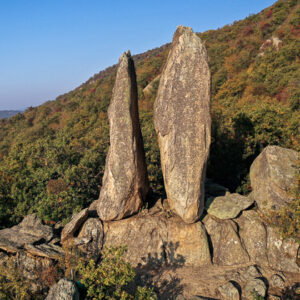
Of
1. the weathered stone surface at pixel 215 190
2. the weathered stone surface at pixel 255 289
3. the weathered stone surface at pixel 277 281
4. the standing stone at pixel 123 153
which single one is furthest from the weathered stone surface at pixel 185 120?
the weathered stone surface at pixel 277 281

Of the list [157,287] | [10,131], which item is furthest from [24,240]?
[10,131]

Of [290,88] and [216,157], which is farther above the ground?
[290,88]

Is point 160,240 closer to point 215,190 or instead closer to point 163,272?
point 163,272

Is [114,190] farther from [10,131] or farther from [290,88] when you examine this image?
[10,131]

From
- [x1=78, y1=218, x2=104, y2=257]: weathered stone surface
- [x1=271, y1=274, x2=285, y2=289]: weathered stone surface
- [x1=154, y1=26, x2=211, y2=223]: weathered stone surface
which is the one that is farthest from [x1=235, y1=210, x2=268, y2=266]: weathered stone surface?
A: [x1=78, y1=218, x2=104, y2=257]: weathered stone surface

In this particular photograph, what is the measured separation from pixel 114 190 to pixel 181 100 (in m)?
5.29

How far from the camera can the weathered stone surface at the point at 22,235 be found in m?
10.4

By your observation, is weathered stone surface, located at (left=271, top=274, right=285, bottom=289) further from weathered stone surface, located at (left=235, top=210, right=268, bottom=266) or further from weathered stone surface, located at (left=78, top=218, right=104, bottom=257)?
weathered stone surface, located at (left=78, top=218, right=104, bottom=257)

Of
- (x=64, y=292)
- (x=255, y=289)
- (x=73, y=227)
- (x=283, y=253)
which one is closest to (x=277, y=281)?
(x=255, y=289)

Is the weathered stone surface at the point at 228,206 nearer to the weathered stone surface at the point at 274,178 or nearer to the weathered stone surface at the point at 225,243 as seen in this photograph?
the weathered stone surface at the point at 225,243

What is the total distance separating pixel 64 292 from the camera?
24.4 feet

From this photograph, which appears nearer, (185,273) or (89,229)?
(185,273)

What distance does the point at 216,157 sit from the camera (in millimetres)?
18281

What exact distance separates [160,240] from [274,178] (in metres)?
6.22
